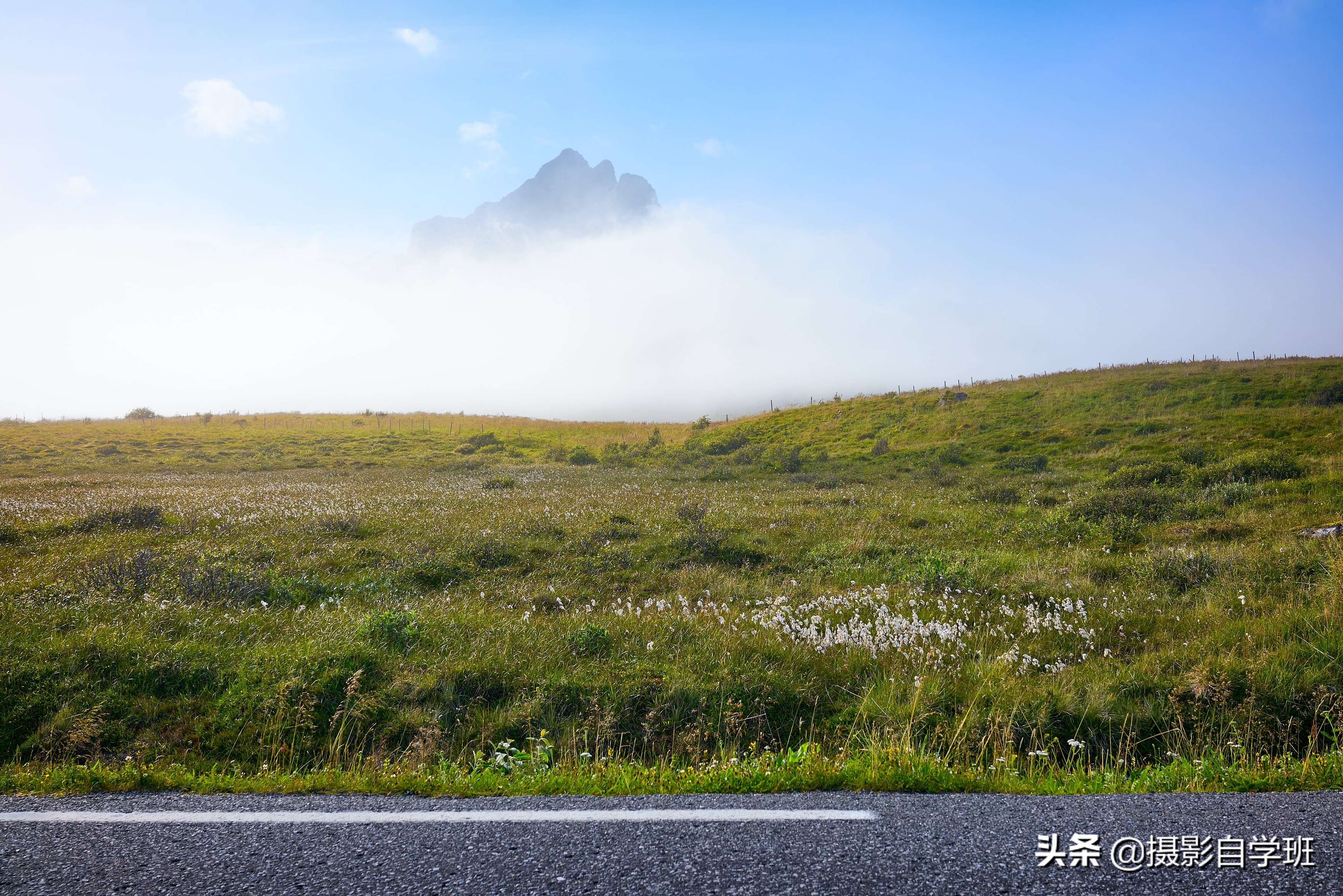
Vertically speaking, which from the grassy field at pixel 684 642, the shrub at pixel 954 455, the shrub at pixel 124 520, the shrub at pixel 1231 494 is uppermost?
the shrub at pixel 954 455

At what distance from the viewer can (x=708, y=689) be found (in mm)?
7227

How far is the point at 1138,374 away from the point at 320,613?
59.1m

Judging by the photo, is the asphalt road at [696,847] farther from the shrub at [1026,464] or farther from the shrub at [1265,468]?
the shrub at [1026,464]

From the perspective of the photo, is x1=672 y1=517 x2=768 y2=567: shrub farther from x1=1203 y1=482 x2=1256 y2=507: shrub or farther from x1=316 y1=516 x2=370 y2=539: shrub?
x1=1203 y1=482 x2=1256 y2=507: shrub

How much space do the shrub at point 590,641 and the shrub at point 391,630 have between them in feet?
6.79

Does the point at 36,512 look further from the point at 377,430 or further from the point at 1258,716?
the point at 377,430

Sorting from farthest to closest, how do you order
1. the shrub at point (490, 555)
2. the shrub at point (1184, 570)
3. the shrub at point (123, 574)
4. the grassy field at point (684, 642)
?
the shrub at point (490, 555) → the shrub at point (1184, 570) → the shrub at point (123, 574) → the grassy field at point (684, 642)

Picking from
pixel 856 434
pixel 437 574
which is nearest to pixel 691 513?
pixel 437 574

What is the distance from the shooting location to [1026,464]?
3312cm

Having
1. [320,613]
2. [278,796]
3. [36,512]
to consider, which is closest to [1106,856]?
[278,796]

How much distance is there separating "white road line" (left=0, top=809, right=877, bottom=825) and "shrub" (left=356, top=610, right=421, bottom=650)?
3.56 m

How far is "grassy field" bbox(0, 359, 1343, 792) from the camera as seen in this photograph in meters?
5.93

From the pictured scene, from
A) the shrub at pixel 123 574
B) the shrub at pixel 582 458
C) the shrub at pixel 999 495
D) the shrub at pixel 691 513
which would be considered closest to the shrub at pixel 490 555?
the shrub at pixel 123 574

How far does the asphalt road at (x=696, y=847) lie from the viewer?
3545 mm
